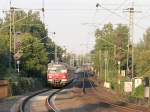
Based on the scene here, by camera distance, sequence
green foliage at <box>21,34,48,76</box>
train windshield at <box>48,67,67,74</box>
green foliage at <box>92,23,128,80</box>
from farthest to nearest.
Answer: green foliage at <box>92,23,128,80</box> → green foliage at <box>21,34,48,76</box> → train windshield at <box>48,67,67,74</box>

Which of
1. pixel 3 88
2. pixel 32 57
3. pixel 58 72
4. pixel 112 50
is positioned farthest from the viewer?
pixel 112 50

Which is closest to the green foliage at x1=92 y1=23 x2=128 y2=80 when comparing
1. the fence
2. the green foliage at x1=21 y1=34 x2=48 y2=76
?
the green foliage at x1=21 y1=34 x2=48 y2=76

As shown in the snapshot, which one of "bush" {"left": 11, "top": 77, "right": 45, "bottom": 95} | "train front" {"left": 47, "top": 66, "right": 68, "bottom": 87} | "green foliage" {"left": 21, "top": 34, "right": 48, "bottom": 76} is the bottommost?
"bush" {"left": 11, "top": 77, "right": 45, "bottom": 95}

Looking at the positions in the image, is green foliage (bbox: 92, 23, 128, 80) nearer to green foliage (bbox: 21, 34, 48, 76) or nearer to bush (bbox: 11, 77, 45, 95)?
green foliage (bbox: 21, 34, 48, 76)

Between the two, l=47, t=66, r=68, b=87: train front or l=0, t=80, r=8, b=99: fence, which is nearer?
l=0, t=80, r=8, b=99: fence

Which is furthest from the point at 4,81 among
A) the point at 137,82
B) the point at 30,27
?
the point at 30,27

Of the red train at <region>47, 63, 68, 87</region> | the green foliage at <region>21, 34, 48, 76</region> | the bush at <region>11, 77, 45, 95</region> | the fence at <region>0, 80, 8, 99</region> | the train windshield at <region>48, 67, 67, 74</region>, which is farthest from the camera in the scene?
the green foliage at <region>21, 34, 48, 76</region>

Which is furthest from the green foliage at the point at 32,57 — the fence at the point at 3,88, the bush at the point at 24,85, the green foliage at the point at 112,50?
the green foliage at the point at 112,50

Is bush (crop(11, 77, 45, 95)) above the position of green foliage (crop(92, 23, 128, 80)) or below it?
below

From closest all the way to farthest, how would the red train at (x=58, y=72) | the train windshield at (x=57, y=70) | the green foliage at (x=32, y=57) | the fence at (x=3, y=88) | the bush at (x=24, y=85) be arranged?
the fence at (x=3, y=88), the bush at (x=24, y=85), the train windshield at (x=57, y=70), the red train at (x=58, y=72), the green foliage at (x=32, y=57)

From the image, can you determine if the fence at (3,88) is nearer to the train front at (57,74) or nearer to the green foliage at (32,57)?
the train front at (57,74)

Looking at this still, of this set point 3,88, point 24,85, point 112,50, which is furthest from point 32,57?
point 112,50

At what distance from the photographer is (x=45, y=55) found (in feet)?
272

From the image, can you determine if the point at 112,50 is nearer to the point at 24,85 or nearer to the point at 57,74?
the point at 57,74
